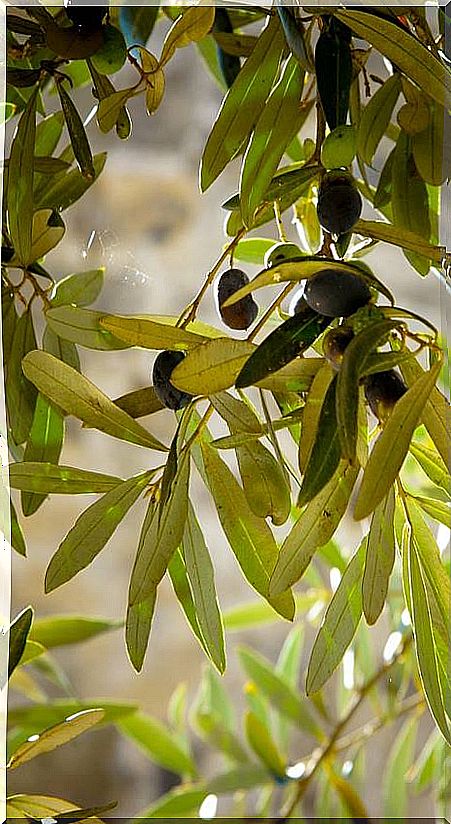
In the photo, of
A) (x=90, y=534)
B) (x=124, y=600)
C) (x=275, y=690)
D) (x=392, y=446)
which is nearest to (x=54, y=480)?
(x=90, y=534)

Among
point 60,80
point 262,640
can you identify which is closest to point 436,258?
point 60,80

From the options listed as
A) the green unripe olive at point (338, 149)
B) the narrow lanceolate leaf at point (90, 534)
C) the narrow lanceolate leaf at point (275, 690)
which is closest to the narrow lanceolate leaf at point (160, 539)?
the narrow lanceolate leaf at point (90, 534)

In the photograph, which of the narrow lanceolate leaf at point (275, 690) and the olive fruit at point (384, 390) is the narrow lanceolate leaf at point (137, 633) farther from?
the narrow lanceolate leaf at point (275, 690)

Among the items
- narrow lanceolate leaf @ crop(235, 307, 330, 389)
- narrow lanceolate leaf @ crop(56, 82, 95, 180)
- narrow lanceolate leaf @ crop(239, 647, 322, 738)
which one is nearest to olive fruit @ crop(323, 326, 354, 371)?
narrow lanceolate leaf @ crop(235, 307, 330, 389)

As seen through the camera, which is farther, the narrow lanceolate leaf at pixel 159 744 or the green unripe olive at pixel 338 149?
the narrow lanceolate leaf at pixel 159 744

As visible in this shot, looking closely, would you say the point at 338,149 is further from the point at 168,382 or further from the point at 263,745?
the point at 263,745

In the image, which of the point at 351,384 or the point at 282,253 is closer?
the point at 351,384

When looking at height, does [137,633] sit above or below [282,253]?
below
